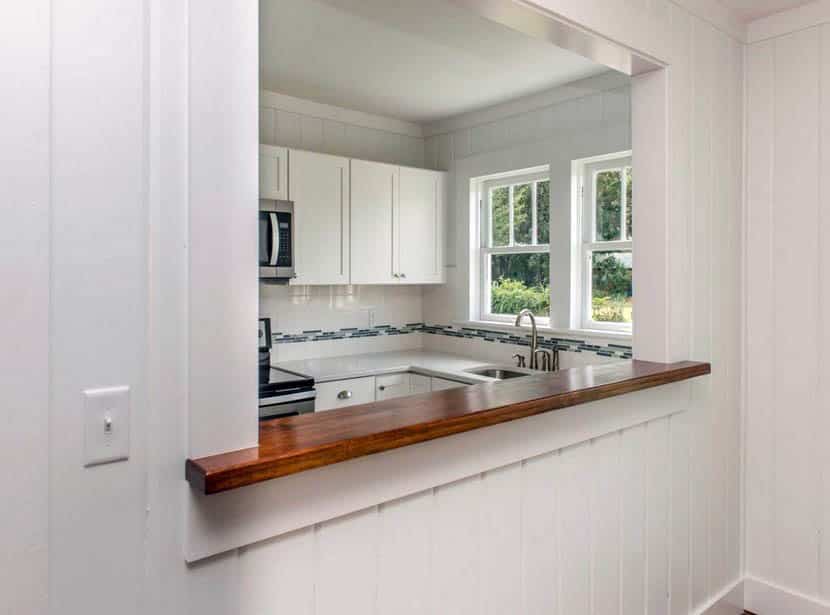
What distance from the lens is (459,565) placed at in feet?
4.71

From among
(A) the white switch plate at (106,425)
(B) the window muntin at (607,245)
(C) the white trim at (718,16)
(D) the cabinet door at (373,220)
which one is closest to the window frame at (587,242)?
(B) the window muntin at (607,245)

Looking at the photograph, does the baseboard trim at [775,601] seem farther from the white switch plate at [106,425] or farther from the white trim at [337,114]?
the white trim at [337,114]

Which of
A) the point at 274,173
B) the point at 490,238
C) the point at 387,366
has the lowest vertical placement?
the point at 387,366

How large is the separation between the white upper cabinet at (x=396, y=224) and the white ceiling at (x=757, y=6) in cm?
215

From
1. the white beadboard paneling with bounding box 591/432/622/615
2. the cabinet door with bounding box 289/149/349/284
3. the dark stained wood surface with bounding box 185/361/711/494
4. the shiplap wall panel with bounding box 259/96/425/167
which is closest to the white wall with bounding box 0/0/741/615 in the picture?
the dark stained wood surface with bounding box 185/361/711/494

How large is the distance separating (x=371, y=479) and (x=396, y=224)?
286 centimetres

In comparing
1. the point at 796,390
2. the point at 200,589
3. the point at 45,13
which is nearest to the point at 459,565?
the point at 200,589

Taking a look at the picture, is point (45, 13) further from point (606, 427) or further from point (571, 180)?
point (571, 180)

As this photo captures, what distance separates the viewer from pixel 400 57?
120 inches

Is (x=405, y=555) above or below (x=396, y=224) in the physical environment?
below

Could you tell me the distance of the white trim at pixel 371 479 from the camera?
3.35ft

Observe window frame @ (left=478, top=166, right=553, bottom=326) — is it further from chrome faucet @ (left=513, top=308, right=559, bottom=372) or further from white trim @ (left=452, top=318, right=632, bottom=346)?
chrome faucet @ (left=513, top=308, right=559, bottom=372)

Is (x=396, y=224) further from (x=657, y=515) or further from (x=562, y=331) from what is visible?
(x=657, y=515)

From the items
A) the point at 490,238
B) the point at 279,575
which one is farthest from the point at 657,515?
the point at 490,238
